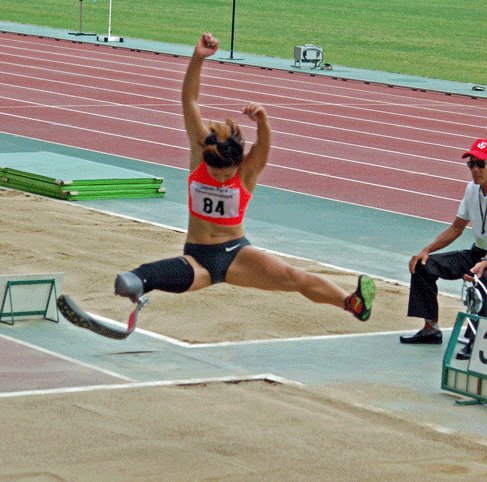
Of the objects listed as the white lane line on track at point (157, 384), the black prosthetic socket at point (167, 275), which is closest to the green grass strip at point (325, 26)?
the white lane line on track at point (157, 384)

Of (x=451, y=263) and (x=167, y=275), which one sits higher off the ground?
(x=167, y=275)

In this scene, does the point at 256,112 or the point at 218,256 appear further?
the point at 218,256

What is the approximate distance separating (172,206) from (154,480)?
1082cm

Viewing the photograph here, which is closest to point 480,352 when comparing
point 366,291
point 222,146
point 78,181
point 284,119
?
point 366,291

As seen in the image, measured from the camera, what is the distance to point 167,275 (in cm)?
905

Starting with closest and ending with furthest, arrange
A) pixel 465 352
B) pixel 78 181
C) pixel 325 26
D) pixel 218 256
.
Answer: pixel 218 256
pixel 465 352
pixel 78 181
pixel 325 26

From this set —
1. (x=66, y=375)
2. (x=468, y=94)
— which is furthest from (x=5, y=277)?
(x=468, y=94)

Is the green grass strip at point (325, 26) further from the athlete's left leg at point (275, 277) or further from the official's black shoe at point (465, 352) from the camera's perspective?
the athlete's left leg at point (275, 277)

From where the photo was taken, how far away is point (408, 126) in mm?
28781

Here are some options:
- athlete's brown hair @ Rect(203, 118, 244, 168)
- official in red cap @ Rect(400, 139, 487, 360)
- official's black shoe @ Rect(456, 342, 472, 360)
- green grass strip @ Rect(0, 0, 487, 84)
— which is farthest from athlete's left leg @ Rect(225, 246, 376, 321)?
green grass strip @ Rect(0, 0, 487, 84)

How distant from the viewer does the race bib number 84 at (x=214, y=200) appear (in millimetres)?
8961

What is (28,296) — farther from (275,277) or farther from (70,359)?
(275,277)

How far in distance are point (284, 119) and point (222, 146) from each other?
2010cm

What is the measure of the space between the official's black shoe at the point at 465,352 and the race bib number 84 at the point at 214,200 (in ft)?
12.2
